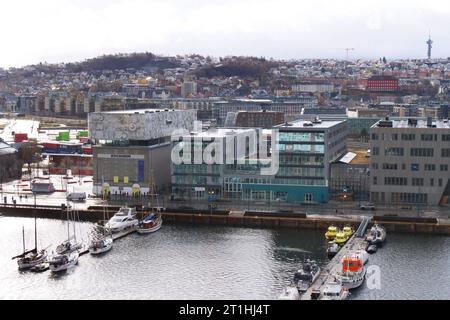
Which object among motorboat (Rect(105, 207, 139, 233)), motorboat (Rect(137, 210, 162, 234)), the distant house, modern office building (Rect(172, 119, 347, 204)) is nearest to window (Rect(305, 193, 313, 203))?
modern office building (Rect(172, 119, 347, 204))

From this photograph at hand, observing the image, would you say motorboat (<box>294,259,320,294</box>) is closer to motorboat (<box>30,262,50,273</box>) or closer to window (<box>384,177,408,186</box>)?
motorboat (<box>30,262,50,273</box>)

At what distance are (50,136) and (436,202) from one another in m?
26.3

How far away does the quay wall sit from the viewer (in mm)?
18812

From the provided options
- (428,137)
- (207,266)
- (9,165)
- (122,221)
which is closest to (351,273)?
(207,266)

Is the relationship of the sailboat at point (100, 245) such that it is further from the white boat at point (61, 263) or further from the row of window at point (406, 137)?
the row of window at point (406, 137)

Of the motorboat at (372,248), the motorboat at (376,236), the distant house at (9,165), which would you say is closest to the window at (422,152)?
the motorboat at (376,236)

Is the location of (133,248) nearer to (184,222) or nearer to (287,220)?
(184,222)

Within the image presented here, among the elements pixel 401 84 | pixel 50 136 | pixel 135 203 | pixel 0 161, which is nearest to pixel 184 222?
pixel 135 203

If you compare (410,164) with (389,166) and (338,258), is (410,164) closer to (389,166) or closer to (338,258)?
(389,166)

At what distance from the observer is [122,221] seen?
19406 mm

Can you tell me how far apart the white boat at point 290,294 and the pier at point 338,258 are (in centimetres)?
12

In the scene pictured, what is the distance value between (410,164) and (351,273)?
788cm

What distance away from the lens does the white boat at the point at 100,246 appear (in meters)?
16.8

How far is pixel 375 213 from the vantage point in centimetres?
1997
